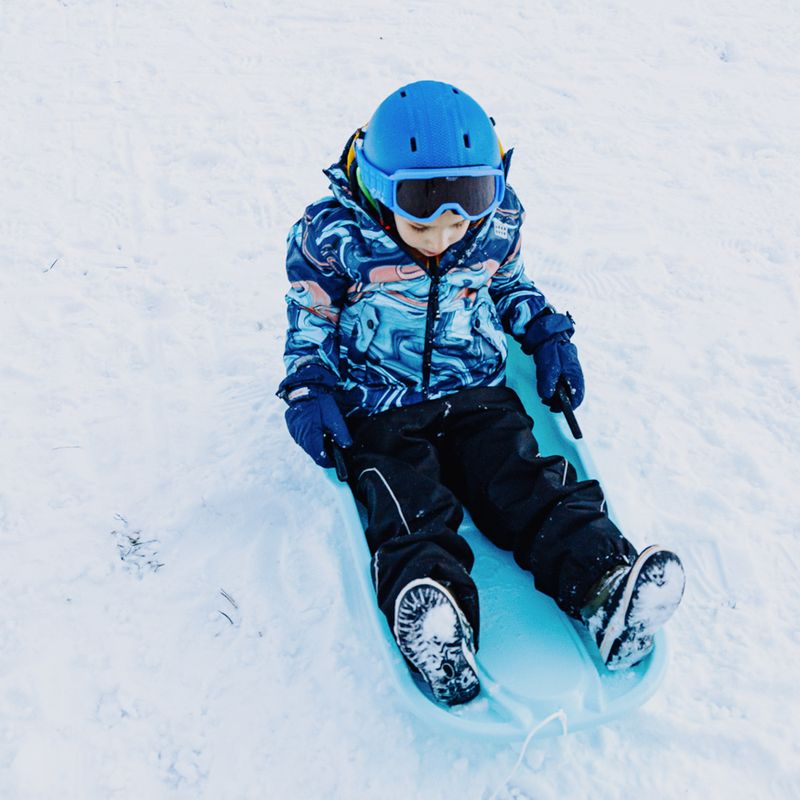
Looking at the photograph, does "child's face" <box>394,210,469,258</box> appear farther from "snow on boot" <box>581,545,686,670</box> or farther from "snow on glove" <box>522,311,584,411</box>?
"snow on boot" <box>581,545,686,670</box>

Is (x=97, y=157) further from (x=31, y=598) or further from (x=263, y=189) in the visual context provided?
A: (x=31, y=598)

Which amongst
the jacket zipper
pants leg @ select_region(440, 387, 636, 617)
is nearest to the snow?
pants leg @ select_region(440, 387, 636, 617)

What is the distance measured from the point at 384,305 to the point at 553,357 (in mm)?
599

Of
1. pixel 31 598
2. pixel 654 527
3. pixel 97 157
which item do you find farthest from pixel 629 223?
pixel 31 598

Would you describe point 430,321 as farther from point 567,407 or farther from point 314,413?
point 567,407

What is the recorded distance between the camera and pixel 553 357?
2717mm

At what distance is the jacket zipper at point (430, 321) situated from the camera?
96.1 inches

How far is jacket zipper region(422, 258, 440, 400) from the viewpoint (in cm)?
244

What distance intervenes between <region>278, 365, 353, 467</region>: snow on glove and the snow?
333 mm

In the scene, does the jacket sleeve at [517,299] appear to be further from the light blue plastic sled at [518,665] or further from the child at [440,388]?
the light blue plastic sled at [518,665]

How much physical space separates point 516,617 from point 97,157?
330cm

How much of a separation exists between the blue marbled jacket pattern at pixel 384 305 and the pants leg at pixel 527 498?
131 millimetres

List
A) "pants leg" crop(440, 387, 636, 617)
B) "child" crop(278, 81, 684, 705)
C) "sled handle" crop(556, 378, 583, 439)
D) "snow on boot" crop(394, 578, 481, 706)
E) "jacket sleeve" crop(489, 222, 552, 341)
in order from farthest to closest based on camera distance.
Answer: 1. "jacket sleeve" crop(489, 222, 552, 341)
2. "sled handle" crop(556, 378, 583, 439)
3. "pants leg" crop(440, 387, 636, 617)
4. "child" crop(278, 81, 684, 705)
5. "snow on boot" crop(394, 578, 481, 706)

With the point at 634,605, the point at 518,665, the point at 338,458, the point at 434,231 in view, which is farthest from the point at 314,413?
the point at 634,605
